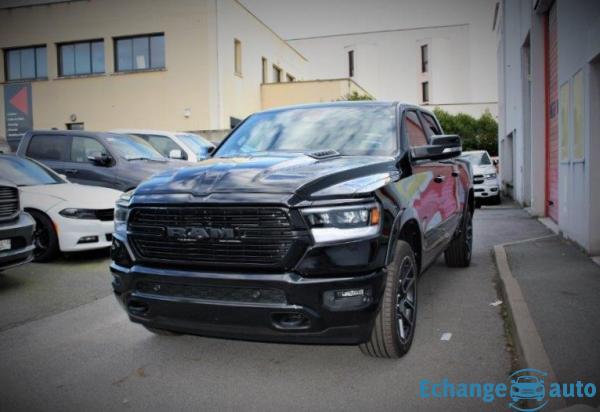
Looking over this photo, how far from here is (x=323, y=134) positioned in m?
4.83

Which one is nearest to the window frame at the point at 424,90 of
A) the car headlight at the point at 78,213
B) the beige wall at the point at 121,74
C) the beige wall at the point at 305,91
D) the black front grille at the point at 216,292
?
the beige wall at the point at 305,91

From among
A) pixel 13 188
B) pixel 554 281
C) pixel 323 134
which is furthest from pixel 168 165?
pixel 554 281

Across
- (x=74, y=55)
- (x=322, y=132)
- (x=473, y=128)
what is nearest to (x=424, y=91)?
(x=473, y=128)

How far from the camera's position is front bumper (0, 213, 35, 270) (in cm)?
603

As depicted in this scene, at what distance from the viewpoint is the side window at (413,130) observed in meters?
5.00

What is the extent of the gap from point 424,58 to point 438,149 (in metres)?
50.0

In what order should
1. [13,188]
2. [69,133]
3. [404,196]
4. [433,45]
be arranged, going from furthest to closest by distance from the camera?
[433,45] → [69,133] → [13,188] → [404,196]

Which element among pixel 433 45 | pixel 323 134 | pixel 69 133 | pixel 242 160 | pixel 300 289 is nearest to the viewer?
pixel 300 289

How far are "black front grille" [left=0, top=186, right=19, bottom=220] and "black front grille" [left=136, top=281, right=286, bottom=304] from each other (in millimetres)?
3528

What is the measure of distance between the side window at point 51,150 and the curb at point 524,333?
7.90m

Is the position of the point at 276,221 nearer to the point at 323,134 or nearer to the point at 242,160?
the point at 242,160

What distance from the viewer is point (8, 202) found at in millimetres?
6328

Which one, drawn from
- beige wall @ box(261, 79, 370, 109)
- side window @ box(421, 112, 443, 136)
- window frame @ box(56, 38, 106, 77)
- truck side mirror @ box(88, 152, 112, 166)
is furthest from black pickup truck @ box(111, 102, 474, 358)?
beige wall @ box(261, 79, 370, 109)

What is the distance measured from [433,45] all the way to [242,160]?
5004cm
